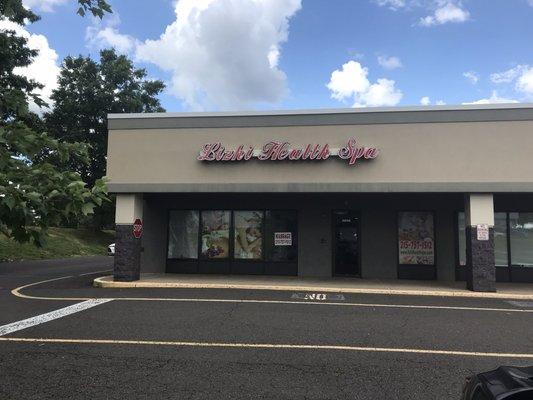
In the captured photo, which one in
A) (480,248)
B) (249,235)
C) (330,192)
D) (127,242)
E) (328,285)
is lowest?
(328,285)

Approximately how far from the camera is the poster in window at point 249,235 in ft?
61.6

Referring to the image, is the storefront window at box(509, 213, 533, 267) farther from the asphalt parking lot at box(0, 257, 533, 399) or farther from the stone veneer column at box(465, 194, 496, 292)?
the asphalt parking lot at box(0, 257, 533, 399)

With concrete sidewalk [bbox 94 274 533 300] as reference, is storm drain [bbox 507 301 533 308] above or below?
below

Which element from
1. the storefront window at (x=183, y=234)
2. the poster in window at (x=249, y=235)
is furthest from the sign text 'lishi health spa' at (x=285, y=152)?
the storefront window at (x=183, y=234)

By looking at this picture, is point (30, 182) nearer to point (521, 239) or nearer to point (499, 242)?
point (499, 242)

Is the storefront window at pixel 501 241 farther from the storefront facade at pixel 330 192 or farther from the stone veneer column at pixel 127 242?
the stone veneer column at pixel 127 242

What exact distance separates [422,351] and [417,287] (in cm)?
791

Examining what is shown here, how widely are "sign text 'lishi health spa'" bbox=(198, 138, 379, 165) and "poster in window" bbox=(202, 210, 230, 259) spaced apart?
3.28 meters

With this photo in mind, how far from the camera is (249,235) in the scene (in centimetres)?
1883

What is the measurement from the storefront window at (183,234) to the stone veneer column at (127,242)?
8.28ft

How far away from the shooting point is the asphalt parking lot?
6.09 m

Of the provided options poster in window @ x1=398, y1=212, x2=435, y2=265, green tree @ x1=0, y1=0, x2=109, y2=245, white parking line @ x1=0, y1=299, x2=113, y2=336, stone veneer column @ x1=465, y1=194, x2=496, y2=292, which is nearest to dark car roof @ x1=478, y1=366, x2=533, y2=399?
green tree @ x1=0, y1=0, x2=109, y2=245

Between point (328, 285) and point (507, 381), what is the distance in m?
12.7

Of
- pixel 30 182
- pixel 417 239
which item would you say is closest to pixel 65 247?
pixel 417 239
